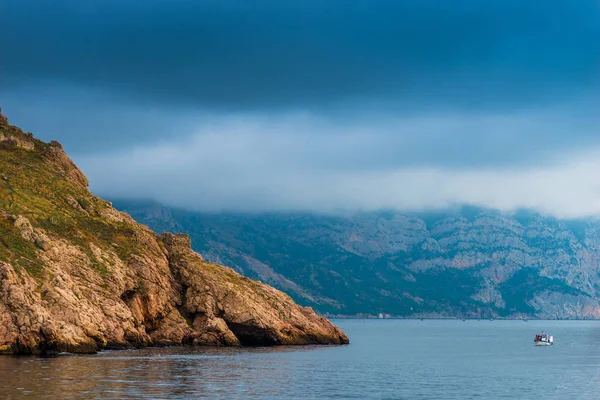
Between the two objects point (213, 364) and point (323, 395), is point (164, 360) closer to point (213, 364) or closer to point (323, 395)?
point (213, 364)

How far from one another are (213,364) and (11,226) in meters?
60.2

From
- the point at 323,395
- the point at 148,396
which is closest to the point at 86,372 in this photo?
the point at 148,396

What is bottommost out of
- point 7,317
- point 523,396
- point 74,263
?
point 523,396

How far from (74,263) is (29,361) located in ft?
162

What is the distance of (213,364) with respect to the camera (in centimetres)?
15825

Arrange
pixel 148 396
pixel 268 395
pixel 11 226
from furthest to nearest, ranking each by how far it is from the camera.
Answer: pixel 11 226 → pixel 268 395 → pixel 148 396

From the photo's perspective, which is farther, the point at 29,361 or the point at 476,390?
the point at 29,361

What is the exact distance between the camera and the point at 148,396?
10769 centimetres

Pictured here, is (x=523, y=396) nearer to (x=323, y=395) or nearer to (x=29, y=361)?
(x=323, y=395)

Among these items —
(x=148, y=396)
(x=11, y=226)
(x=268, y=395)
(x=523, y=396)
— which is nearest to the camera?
(x=148, y=396)

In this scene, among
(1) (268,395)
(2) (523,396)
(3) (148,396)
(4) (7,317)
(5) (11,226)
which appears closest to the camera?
(3) (148,396)

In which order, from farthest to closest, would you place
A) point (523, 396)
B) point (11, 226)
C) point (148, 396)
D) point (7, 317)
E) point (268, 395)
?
point (11, 226) → point (7, 317) → point (523, 396) → point (268, 395) → point (148, 396)

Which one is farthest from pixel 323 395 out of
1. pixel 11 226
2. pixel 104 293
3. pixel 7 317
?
pixel 11 226

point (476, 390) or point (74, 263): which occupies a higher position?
point (74, 263)
